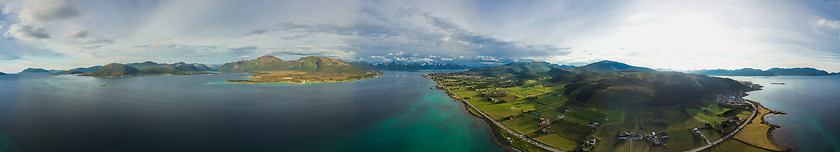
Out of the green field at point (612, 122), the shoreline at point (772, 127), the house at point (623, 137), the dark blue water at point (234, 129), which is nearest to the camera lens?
the dark blue water at point (234, 129)

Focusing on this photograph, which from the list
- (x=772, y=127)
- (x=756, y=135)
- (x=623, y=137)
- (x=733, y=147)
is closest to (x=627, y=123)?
(x=623, y=137)

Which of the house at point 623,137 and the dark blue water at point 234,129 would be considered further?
the house at point 623,137

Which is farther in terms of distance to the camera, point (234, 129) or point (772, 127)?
point (772, 127)

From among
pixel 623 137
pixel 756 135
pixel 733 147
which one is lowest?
pixel 733 147

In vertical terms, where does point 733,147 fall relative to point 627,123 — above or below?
below

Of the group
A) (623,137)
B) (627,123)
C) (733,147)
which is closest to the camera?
(733,147)

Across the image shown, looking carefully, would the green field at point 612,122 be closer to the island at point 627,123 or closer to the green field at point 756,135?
the island at point 627,123

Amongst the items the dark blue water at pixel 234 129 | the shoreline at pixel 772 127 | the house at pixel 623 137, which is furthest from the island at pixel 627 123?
the dark blue water at pixel 234 129

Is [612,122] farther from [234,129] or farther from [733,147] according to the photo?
[234,129]

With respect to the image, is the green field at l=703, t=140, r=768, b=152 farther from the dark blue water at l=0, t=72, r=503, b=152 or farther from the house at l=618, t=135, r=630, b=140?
the dark blue water at l=0, t=72, r=503, b=152

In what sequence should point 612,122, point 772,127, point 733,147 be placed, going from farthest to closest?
1. point 612,122
2. point 772,127
3. point 733,147

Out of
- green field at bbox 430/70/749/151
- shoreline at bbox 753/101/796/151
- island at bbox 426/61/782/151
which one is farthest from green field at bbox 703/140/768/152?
shoreline at bbox 753/101/796/151

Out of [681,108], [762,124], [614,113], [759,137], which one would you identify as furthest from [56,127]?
[762,124]
